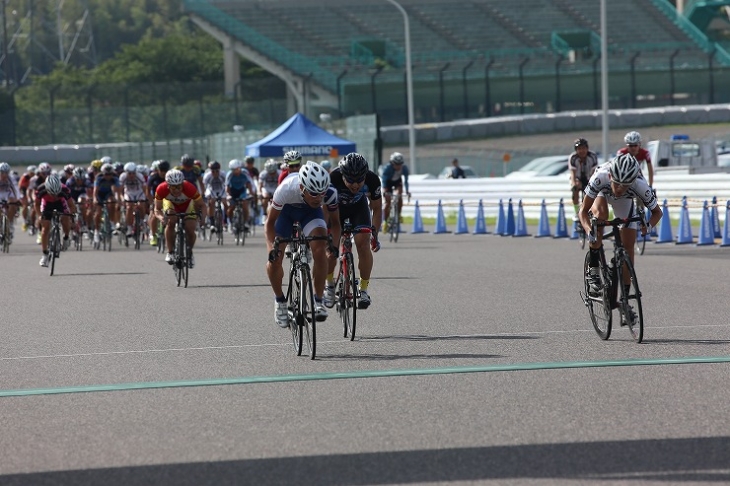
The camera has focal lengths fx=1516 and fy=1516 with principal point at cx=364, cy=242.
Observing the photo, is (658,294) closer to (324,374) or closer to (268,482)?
(324,374)

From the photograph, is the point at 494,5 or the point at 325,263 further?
the point at 494,5

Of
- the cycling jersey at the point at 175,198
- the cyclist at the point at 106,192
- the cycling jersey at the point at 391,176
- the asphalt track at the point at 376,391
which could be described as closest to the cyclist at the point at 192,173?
the cyclist at the point at 106,192

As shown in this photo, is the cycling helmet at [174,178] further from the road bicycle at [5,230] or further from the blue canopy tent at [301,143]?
the blue canopy tent at [301,143]

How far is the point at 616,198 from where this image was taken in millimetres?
12039

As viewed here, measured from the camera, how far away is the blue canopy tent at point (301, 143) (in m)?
40.3

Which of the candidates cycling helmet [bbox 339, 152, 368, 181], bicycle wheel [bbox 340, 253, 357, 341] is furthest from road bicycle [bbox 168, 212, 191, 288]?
cycling helmet [bbox 339, 152, 368, 181]

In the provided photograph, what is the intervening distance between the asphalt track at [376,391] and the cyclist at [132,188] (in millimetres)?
12407

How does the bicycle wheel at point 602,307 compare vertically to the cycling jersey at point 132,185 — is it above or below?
below

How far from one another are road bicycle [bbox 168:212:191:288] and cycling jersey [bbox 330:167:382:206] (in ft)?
18.9

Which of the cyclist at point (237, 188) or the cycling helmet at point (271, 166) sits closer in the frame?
the cycling helmet at point (271, 166)

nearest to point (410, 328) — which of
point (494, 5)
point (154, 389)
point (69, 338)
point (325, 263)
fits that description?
point (325, 263)

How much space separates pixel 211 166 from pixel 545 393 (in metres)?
23.0

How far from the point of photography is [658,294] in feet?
52.2

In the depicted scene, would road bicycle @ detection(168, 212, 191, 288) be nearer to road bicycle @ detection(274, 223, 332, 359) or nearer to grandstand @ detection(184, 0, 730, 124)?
road bicycle @ detection(274, 223, 332, 359)
